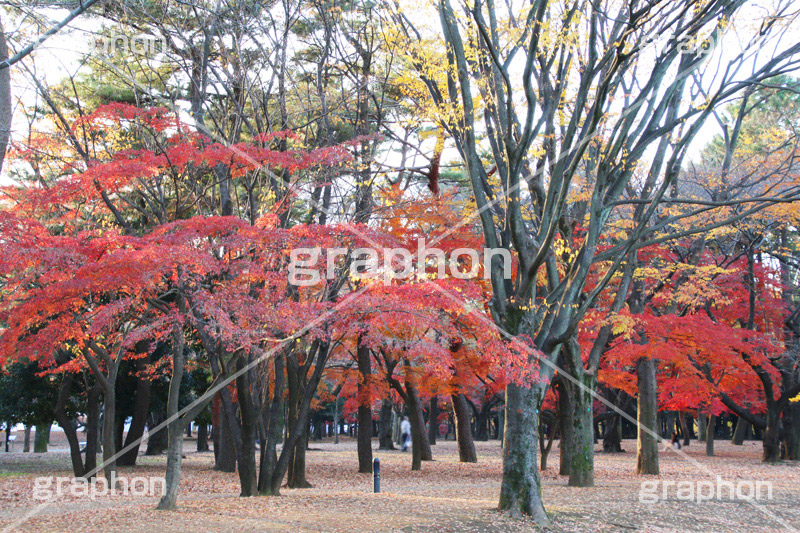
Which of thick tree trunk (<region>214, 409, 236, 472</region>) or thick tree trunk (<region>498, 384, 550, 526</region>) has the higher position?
thick tree trunk (<region>498, 384, 550, 526</region>)

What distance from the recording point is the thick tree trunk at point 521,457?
891cm

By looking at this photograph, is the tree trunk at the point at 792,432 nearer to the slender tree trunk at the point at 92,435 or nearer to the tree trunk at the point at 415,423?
the tree trunk at the point at 415,423

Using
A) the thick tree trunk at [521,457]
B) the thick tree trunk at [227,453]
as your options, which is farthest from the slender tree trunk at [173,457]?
the thick tree trunk at [227,453]

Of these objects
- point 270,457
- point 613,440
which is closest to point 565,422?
point 270,457

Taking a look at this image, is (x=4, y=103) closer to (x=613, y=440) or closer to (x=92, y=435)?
(x=92, y=435)

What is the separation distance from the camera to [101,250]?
364 inches

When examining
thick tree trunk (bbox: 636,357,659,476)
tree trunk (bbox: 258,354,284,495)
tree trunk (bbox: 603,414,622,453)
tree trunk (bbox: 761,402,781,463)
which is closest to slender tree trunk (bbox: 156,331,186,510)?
tree trunk (bbox: 258,354,284,495)

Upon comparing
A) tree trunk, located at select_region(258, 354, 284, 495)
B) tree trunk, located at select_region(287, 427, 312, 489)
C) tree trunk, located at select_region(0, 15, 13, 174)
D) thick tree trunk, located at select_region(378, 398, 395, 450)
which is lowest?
thick tree trunk, located at select_region(378, 398, 395, 450)

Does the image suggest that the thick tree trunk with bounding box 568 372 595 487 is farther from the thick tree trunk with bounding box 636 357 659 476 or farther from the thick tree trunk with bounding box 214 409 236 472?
the thick tree trunk with bounding box 214 409 236 472

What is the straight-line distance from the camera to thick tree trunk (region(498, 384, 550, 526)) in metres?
8.91

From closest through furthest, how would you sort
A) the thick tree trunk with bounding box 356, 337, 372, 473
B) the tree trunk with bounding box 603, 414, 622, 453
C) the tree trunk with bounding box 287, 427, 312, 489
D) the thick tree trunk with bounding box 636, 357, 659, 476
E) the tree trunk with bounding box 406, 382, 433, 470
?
the tree trunk with bounding box 287, 427, 312, 489 → the thick tree trunk with bounding box 636, 357, 659, 476 → the thick tree trunk with bounding box 356, 337, 372, 473 → the tree trunk with bounding box 406, 382, 433, 470 → the tree trunk with bounding box 603, 414, 622, 453

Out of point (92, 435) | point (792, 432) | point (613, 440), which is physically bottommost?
point (613, 440)

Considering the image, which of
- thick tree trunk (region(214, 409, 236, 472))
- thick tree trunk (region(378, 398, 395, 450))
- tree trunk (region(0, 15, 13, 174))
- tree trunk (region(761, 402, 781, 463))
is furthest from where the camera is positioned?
thick tree trunk (region(378, 398, 395, 450))

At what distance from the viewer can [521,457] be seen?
354 inches
